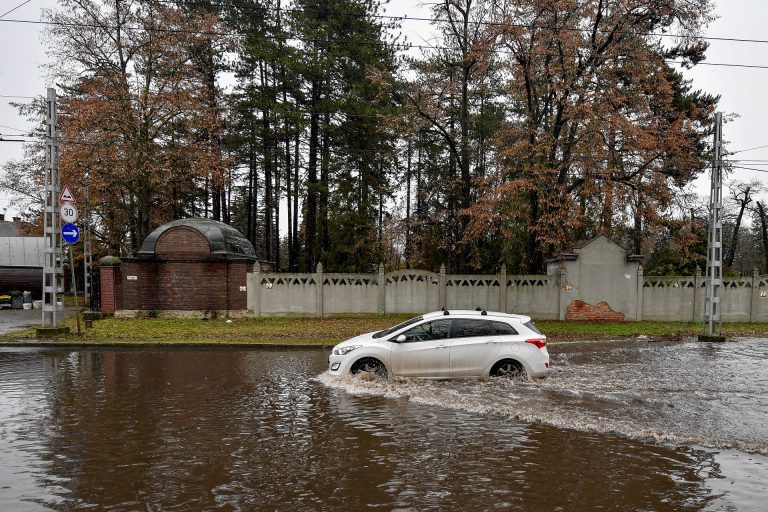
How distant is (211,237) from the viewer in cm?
2266

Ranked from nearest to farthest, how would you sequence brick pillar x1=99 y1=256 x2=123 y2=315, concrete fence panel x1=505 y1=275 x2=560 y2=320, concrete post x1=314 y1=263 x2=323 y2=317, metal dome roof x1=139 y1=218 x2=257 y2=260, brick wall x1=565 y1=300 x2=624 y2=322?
brick wall x1=565 y1=300 x2=624 y2=322
metal dome roof x1=139 y1=218 x2=257 y2=260
concrete fence panel x1=505 y1=275 x2=560 y2=320
brick pillar x1=99 y1=256 x2=123 y2=315
concrete post x1=314 y1=263 x2=323 y2=317

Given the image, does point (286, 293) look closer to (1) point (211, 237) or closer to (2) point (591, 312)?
(1) point (211, 237)

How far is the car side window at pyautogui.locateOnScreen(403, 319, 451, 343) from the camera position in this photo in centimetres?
1007

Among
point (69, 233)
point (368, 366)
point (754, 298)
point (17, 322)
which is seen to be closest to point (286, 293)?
point (69, 233)

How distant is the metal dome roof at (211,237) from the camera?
73.2 ft

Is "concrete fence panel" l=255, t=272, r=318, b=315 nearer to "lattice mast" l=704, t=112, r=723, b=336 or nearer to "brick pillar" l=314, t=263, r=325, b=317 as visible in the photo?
"brick pillar" l=314, t=263, r=325, b=317

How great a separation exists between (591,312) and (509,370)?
45.1 ft

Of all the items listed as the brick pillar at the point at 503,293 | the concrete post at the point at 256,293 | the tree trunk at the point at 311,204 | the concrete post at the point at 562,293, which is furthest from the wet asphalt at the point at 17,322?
the concrete post at the point at 562,293

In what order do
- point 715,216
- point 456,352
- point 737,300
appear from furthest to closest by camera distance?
point 737,300 → point 715,216 → point 456,352

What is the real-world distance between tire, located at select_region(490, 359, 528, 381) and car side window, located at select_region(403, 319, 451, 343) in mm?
1134

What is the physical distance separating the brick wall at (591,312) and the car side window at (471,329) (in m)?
13.4

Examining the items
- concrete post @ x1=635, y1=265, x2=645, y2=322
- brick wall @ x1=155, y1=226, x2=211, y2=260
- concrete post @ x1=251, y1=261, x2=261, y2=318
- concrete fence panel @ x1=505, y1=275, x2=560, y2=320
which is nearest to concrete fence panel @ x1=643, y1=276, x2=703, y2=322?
concrete post @ x1=635, y1=265, x2=645, y2=322

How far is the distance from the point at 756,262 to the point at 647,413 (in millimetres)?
68673

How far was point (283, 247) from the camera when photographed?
226 feet
